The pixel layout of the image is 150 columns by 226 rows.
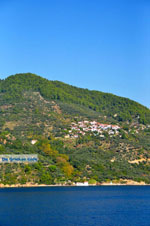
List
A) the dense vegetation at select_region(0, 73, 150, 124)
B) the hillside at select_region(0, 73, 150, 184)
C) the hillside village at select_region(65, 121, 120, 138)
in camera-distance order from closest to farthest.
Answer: the hillside at select_region(0, 73, 150, 184), the hillside village at select_region(65, 121, 120, 138), the dense vegetation at select_region(0, 73, 150, 124)

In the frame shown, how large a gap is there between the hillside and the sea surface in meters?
20.1

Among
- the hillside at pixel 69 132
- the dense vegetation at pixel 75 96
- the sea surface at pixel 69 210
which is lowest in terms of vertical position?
the sea surface at pixel 69 210

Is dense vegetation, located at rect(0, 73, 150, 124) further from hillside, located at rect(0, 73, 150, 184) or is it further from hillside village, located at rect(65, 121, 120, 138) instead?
hillside village, located at rect(65, 121, 120, 138)

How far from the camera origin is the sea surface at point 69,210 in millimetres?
48656

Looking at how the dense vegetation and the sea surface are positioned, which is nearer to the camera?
the sea surface

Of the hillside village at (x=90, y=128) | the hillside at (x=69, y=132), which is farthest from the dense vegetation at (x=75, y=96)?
the hillside village at (x=90, y=128)

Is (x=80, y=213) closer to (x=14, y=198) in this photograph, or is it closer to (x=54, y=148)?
(x=14, y=198)

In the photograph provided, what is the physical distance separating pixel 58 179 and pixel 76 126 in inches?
1453

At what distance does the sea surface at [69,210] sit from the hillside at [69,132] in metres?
20.1

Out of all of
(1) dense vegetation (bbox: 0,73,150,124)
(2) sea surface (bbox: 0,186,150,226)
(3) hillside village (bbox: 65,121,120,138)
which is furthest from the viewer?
(1) dense vegetation (bbox: 0,73,150,124)

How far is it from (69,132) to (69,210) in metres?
68.3

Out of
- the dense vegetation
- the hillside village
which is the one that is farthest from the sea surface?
the dense vegetation

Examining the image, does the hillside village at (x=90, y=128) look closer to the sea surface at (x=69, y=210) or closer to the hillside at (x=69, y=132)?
the hillside at (x=69, y=132)

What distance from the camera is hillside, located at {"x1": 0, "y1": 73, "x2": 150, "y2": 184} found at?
330ft
